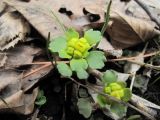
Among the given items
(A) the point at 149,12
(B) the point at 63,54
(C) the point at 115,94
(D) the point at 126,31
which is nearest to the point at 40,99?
(B) the point at 63,54

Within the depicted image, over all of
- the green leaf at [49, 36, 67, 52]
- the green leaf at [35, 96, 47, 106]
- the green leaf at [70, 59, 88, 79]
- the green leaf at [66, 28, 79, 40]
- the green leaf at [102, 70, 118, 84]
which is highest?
the green leaf at [66, 28, 79, 40]

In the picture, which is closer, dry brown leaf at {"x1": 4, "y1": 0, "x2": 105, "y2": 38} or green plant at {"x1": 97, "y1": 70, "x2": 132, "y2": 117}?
green plant at {"x1": 97, "y1": 70, "x2": 132, "y2": 117}

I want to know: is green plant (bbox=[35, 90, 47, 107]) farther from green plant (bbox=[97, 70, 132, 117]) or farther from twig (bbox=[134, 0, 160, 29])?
twig (bbox=[134, 0, 160, 29])

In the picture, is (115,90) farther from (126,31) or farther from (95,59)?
(126,31)

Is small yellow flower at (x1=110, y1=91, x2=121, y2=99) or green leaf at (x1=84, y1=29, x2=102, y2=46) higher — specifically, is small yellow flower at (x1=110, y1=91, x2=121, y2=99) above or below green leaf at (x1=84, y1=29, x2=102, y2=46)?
below

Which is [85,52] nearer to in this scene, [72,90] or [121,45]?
[72,90]

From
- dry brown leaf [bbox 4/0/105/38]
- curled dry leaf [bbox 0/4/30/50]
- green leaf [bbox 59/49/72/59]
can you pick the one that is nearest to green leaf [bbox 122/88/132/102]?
green leaf [bbox 59/49/72/59]

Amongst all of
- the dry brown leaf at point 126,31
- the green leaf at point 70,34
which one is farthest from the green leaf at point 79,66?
the dry brown leaf at point 126,31

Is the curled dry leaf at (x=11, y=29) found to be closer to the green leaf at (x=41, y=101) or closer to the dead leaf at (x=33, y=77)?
the dead leaf at (x=33, y=77)
